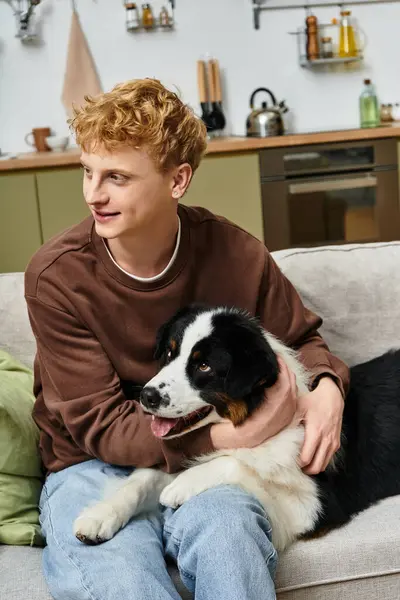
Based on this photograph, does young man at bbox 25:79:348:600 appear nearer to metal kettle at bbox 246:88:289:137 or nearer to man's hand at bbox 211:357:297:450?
man's hand at bbox 211:357:297:450

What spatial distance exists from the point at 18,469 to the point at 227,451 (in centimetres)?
48

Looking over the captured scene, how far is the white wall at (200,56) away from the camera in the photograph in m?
4.91

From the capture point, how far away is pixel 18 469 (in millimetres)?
1775

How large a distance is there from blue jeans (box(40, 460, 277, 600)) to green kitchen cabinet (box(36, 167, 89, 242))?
289 cm

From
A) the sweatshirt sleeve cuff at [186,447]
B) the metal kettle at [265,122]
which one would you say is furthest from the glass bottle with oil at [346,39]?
the sweatshirt sleeve cuff at [186,447]

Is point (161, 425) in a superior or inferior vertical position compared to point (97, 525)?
superior

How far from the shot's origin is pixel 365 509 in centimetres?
177

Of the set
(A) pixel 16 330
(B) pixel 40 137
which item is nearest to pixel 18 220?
(B) pixel 40 137

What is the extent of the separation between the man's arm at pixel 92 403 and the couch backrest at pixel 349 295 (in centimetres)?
55

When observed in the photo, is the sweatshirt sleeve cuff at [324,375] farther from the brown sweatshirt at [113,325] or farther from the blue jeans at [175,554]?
the blue jeans at [175,554]

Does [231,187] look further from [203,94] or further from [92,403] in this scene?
[92,403]

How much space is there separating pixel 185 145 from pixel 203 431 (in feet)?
1.99

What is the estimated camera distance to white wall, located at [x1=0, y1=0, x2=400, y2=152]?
4914 mm

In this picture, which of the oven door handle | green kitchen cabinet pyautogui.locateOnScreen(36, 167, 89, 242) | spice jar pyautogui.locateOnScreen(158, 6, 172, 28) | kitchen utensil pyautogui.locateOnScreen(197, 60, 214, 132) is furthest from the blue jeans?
spice jar pyautogui.locateOnScreen(158, 6, 172, 28)
